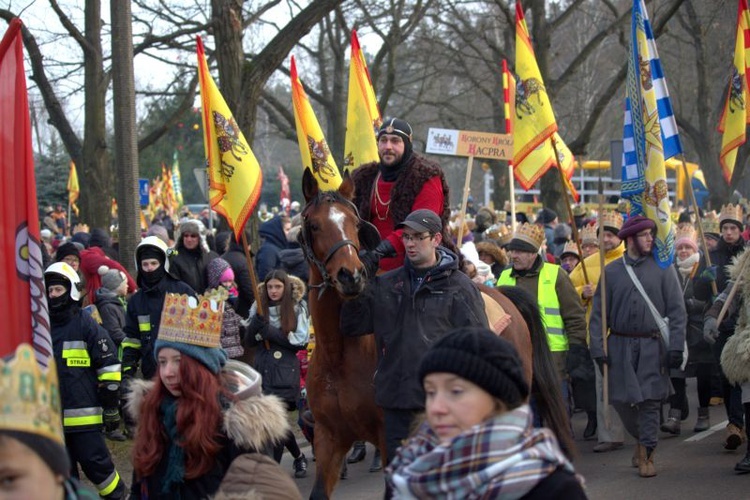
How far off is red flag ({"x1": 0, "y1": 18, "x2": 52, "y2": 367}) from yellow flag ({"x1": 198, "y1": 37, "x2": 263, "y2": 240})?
5.46 metres

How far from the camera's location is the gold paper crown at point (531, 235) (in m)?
9.98

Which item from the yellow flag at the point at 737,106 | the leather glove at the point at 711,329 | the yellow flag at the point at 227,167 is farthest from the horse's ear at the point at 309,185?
the yellow flag at the point at 737,106

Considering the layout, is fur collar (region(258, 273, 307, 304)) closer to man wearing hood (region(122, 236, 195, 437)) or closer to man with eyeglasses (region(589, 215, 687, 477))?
man wearing hood (region(122, 236, 195, 437))

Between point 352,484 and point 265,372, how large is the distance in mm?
1444

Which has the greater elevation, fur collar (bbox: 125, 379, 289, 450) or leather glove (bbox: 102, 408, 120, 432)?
fur collar (bbox: 125, 379, 289, 450)

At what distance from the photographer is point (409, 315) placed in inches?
241

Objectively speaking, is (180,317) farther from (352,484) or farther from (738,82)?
(738,82)

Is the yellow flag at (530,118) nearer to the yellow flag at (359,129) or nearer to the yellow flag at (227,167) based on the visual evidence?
the yellow flag at (359,129)

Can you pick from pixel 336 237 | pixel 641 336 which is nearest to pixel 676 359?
pixel 641 336

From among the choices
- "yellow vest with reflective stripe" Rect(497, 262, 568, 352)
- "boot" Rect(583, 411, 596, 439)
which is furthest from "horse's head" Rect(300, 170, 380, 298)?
"boot" Rect(583, 411, 596, 439)

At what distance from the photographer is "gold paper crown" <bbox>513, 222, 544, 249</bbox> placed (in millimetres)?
9984

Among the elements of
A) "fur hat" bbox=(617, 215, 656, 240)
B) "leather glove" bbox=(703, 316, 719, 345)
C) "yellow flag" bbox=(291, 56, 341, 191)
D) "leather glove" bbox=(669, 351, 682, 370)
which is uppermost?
"yellow flag" bbox=(291, 56, 341, 191)

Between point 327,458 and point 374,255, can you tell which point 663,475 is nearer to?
point 327,458

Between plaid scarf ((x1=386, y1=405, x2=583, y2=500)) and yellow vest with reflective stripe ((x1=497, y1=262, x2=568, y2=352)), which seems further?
yellow vest with reflective stripe ((x1=497, y1=262, x2=568, y2=352))
